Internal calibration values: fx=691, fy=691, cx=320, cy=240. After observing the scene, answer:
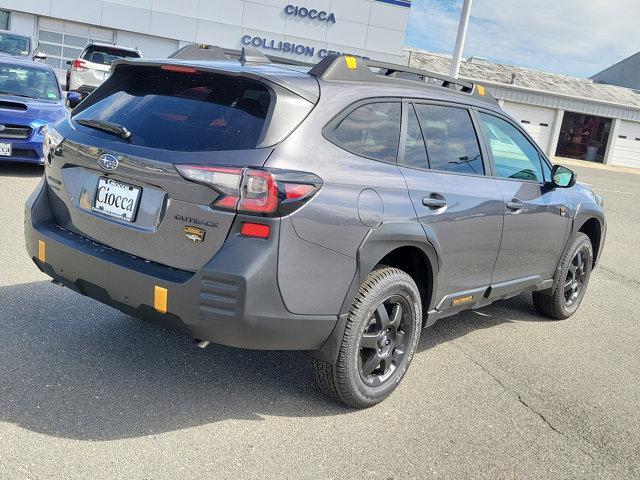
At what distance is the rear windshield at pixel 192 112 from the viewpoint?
328cm

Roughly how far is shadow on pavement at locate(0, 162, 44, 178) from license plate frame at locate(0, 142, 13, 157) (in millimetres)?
589

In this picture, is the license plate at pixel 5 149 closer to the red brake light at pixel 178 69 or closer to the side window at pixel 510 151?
the red brake light at pixel 178 69

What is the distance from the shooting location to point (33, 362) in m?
3.88

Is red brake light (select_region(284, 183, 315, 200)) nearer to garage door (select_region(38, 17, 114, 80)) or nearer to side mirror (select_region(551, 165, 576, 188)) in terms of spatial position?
side mirror (select_region(551, 165, 576, 188))

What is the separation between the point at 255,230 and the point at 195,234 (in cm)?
29

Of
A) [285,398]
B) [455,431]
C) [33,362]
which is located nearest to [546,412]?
[455,431]

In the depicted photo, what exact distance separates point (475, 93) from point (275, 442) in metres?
2.87

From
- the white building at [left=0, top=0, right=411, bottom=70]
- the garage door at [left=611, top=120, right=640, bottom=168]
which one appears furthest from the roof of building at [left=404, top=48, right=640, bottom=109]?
the white building at [left=0, top=0, right=411, bottom=70]

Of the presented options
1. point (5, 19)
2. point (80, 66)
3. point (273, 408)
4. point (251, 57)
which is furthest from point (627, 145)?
point (273, 408)

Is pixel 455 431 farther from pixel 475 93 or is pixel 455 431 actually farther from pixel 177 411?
pixel 475 93

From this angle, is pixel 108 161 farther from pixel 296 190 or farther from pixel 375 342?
pixel 375 342

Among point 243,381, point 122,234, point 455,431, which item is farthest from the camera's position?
point 243,381

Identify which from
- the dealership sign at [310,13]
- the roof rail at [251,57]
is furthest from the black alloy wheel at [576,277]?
the dealership sign at [310,13]

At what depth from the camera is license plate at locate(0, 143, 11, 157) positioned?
921 centimetres
